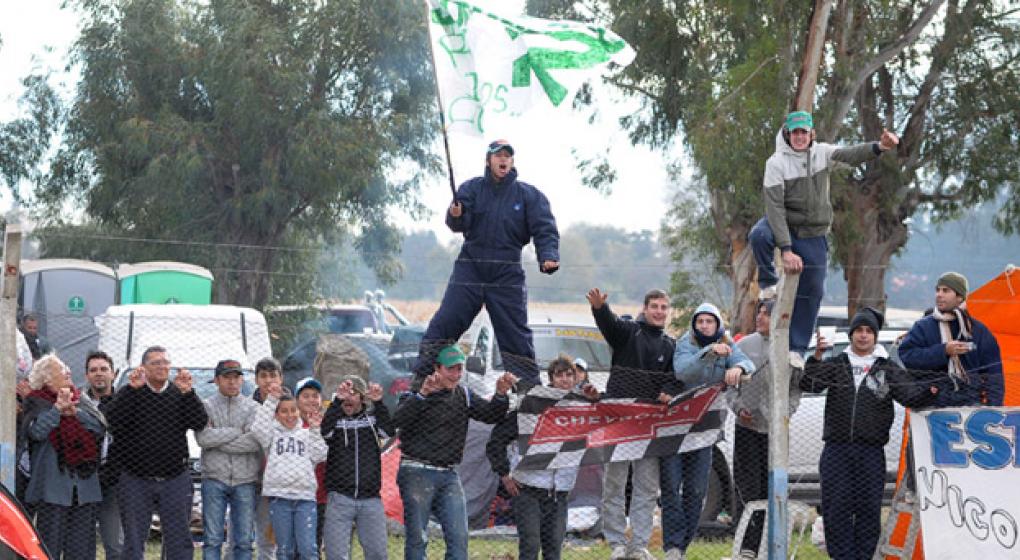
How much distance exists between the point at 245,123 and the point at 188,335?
38.6 feet

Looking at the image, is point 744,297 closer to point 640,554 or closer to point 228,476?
point 640,554

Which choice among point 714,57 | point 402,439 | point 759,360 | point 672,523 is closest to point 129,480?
point 402,439

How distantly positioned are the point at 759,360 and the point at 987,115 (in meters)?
15.9

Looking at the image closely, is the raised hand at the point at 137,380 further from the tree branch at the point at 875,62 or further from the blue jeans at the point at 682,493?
the tree branch at the point at 875,62

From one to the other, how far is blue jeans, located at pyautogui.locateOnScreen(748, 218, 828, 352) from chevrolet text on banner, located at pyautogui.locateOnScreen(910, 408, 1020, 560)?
5.24 feet

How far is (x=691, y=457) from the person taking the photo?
9.67 m

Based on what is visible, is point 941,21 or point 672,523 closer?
point 672,523

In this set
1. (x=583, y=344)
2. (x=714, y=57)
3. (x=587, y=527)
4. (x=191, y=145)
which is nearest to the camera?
(x=587, y=527)

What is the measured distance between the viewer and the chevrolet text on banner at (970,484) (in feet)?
29.0

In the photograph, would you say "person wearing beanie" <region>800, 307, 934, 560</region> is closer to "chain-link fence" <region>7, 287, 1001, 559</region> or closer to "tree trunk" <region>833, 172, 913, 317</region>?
"chain-link fence" <region>7, 287, 1001, 559</region>

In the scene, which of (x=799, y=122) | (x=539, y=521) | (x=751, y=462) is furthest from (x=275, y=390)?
(x=799, y=122)

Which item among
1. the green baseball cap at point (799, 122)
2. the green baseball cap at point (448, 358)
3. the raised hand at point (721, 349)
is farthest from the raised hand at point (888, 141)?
the green baseball cap at point (448, 358)

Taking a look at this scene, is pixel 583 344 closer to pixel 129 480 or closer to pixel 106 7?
pixel 129 480

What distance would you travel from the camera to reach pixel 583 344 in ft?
50.7
